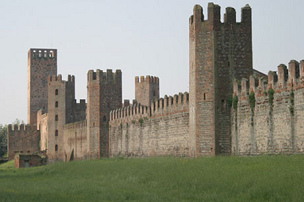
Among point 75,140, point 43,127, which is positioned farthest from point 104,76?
point 43,127

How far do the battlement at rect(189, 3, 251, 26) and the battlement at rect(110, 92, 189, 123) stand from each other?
18.5 ft

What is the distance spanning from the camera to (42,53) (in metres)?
87.0

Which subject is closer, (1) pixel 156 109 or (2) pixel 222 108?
(2) pixel 222 108

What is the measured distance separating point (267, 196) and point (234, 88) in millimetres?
12157

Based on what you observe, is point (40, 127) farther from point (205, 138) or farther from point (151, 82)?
point (205, 138)

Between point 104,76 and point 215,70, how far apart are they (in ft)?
75.4

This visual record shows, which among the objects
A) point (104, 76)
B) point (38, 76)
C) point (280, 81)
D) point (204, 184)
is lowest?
point (204, 184)

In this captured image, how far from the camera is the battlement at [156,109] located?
3428 centimetres

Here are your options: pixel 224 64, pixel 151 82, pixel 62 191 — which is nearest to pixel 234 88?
pixel 224 64

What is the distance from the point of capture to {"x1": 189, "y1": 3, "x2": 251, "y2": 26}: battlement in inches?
1139

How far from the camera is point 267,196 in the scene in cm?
1677

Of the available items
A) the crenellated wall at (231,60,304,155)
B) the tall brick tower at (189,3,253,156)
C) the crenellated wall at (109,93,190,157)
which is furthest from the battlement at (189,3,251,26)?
the crenellated wall at (109,93,190,157)

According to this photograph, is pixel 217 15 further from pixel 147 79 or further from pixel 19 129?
pixel 19 129

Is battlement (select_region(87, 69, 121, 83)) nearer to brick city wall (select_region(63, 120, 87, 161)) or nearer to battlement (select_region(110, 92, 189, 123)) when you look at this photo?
battlement (select_region(110, 92, 189, 123))
